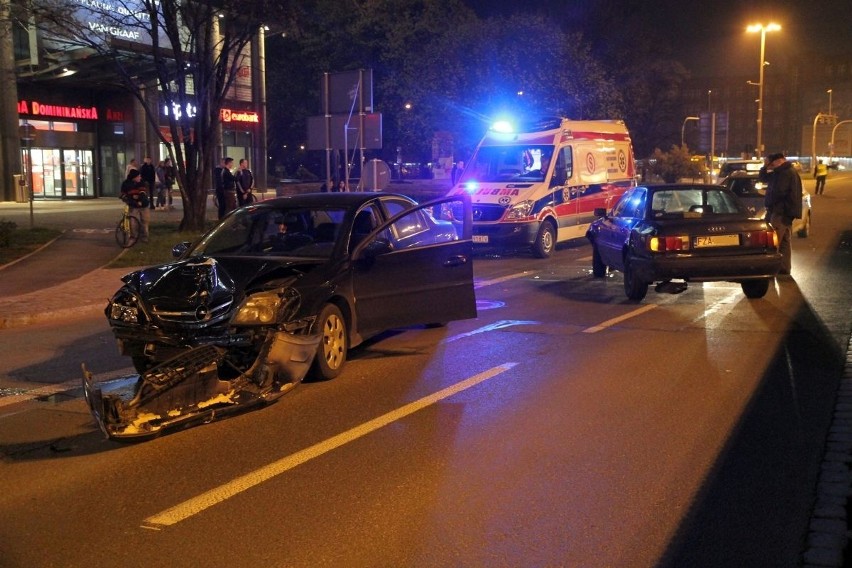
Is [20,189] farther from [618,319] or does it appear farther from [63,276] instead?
[618,319]

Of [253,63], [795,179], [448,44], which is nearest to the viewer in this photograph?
[795,179]

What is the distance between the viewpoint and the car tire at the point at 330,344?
7.46 metres

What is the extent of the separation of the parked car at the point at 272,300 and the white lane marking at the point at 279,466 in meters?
0.81

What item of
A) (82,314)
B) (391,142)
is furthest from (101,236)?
(391,142)

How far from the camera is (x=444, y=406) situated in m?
6.73

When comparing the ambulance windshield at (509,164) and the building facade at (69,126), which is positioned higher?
the building facade at (69,126)

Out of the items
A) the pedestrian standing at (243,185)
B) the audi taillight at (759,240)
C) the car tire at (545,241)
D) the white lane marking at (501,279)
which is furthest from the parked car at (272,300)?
the pedestrian standing at (243,185)

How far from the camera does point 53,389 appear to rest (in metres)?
7.59

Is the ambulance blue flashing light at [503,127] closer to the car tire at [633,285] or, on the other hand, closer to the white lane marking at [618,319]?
the car tire at [633,285]

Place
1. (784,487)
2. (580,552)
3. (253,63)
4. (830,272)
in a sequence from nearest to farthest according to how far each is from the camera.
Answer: (580,552) < (784,487) < (830,272) < (253,63)

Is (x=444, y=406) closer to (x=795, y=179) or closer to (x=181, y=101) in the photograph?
(x=795, y=179)

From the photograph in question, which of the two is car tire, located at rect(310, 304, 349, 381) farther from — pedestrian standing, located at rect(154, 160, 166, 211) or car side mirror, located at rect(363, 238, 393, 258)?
pedestrian standing, located at rect(154, 160, 166, 211)

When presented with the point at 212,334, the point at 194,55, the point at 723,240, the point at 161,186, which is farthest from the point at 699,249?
the point at 161,186

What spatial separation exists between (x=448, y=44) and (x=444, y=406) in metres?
35.3
